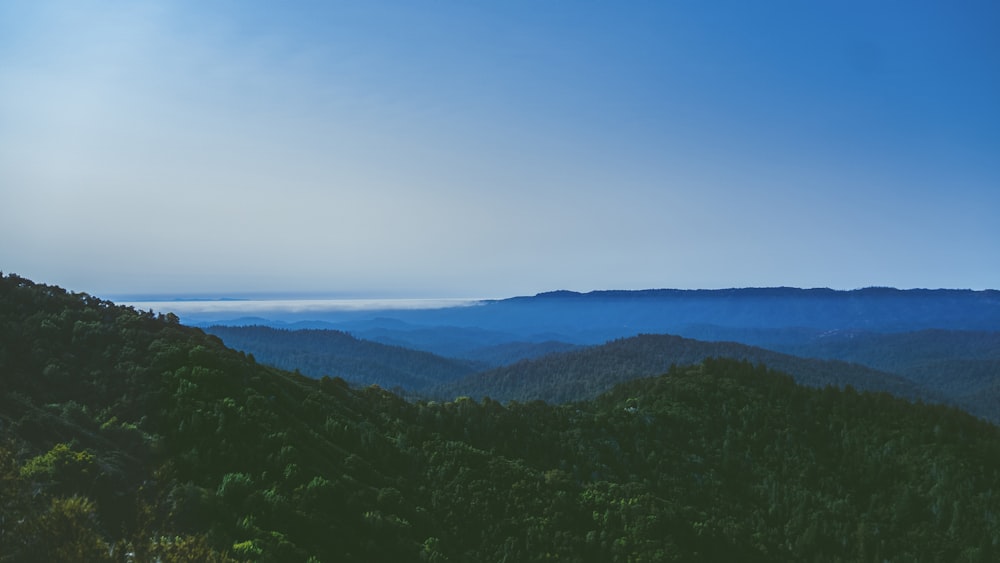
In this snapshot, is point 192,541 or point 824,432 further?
point 824,432

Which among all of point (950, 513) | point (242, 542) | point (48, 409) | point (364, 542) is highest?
point (48, 409)

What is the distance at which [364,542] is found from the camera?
41.2 meters

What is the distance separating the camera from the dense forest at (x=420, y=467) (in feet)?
109

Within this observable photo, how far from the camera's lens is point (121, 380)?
1965 inches

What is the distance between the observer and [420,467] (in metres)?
63.9

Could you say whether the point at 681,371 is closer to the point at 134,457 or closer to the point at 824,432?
the point at 824,432

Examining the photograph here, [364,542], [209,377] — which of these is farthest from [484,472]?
[209,377]

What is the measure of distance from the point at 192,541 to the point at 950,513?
333 feet

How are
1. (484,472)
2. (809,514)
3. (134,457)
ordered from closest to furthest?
(134,457)
(484,472)
(809,514)

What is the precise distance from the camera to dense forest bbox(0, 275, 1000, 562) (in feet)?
109

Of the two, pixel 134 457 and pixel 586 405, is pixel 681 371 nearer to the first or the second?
pixel 586 405

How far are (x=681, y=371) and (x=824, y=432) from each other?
1415 inches

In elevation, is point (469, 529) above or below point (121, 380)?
below

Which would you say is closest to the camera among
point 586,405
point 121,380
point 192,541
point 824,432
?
point 192,541
